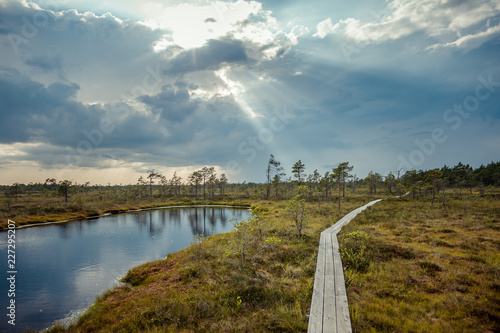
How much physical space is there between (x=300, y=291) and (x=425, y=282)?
25.3ft

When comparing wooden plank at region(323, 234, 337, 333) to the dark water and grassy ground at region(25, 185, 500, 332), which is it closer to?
grassy ground at region(25, 185, 500, 332)

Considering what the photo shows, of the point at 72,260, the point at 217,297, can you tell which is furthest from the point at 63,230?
the point at 217,297

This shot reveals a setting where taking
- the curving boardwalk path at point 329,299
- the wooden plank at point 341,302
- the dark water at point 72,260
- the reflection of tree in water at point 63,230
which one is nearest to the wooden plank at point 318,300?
the curving boardwalk path at point 329,299

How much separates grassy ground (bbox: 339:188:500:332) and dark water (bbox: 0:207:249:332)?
61.0 ft

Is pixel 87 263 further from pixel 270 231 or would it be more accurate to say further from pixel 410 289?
pixel 410 289

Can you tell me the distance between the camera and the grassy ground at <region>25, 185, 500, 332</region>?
9.03 m

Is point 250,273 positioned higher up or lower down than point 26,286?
higher up

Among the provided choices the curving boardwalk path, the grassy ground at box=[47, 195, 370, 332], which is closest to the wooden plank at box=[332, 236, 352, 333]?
the curving boardwalk path

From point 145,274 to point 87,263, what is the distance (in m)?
9.21

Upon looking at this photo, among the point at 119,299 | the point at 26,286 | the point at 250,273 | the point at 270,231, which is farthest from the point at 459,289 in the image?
the point at 26,286

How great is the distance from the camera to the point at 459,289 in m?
11.3

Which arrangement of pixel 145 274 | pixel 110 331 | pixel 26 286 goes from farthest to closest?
pixel 145 274, pixel 26 286, pixel 110 331

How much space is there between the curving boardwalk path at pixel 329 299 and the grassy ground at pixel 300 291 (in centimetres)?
39

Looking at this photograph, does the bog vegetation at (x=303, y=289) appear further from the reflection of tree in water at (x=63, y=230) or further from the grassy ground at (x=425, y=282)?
the reflection of tree in water at (x=63, y=230)
